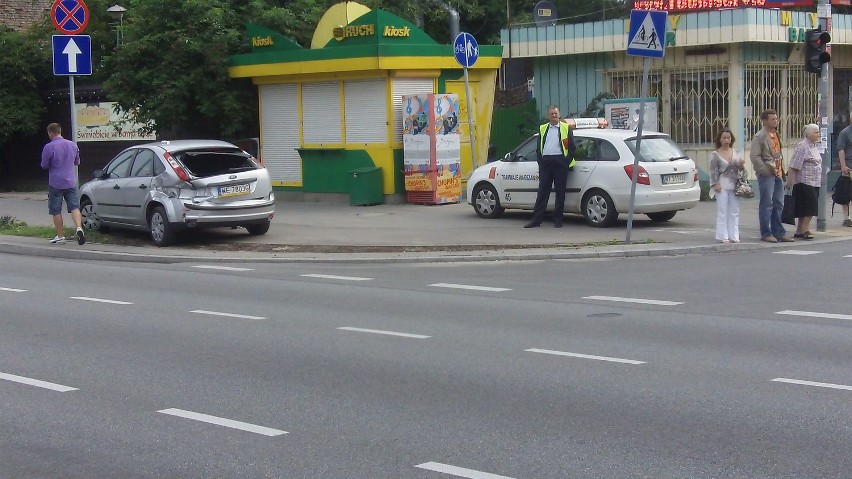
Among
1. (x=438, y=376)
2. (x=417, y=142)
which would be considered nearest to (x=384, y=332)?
(x=438, y=376)

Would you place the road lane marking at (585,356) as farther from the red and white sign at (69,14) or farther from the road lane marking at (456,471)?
the red and white sign at (69,14)

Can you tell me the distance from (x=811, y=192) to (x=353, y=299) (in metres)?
7.62

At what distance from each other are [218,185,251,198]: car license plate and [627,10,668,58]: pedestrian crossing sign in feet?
19.8

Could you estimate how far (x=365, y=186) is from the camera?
21.9 metres

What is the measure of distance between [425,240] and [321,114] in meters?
7.15

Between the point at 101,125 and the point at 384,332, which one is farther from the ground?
the point at 101,125

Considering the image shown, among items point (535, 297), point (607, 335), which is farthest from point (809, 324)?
point (535, 297)

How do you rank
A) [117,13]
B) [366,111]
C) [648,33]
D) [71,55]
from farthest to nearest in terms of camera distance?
1. [117,13]
2. [366,111]
3. [71,55]
4. [648,33]

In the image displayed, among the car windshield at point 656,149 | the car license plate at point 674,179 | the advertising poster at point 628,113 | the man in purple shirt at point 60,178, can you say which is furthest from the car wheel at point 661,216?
the man in purple shirt at point 60,178

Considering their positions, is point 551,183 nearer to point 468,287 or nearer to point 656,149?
point 656,149

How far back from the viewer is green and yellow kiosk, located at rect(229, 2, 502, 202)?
21.9 metres

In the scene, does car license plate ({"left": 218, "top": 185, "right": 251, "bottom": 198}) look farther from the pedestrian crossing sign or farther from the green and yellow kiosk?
the pedestrian crossing sign

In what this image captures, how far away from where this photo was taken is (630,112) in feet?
73.8

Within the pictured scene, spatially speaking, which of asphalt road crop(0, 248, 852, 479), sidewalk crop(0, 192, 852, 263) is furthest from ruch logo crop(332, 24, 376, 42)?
asphalt road crop(0, 248, 852, 479)
